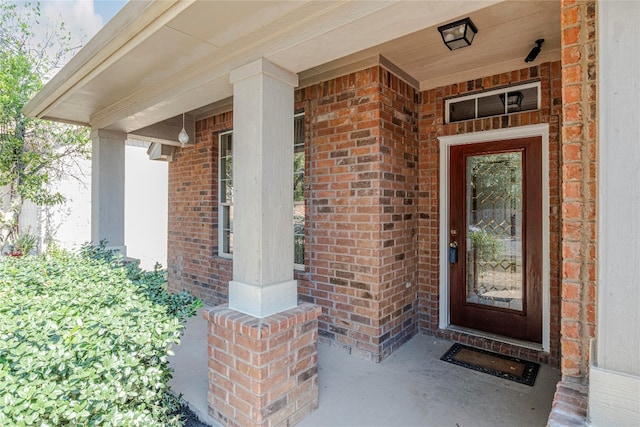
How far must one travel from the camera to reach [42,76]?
616cm

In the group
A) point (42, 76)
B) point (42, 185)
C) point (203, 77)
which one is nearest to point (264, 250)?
point (203, 77)

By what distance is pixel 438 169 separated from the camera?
149 inches

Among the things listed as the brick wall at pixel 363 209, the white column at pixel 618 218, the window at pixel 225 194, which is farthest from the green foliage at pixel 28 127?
the white column at pixel 618 218

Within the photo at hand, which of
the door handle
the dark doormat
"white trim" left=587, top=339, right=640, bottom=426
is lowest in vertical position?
the dark doormat

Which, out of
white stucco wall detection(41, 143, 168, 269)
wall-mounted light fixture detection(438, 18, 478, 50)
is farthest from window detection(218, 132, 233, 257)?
white stucco wall detection(41, 143, 168, 269)

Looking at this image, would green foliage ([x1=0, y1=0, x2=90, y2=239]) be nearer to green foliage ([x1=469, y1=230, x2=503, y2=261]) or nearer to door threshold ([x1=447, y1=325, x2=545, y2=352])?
green foliage ([x1=469, y1=230, x2=503, y2=261])

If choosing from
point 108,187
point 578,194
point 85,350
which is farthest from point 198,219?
point 578,194

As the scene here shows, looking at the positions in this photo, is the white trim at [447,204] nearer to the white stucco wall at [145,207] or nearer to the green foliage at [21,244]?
the green foliage at [21,244]

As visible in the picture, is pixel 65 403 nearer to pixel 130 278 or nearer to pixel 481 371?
pixel 130 278

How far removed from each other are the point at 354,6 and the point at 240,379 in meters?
2.38

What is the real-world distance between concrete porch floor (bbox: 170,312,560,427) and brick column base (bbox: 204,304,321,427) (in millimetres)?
186

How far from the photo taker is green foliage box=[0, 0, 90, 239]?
17.2ft

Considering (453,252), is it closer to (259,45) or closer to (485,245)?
(485,245)

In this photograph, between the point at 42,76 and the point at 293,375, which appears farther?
the point at 42,76
